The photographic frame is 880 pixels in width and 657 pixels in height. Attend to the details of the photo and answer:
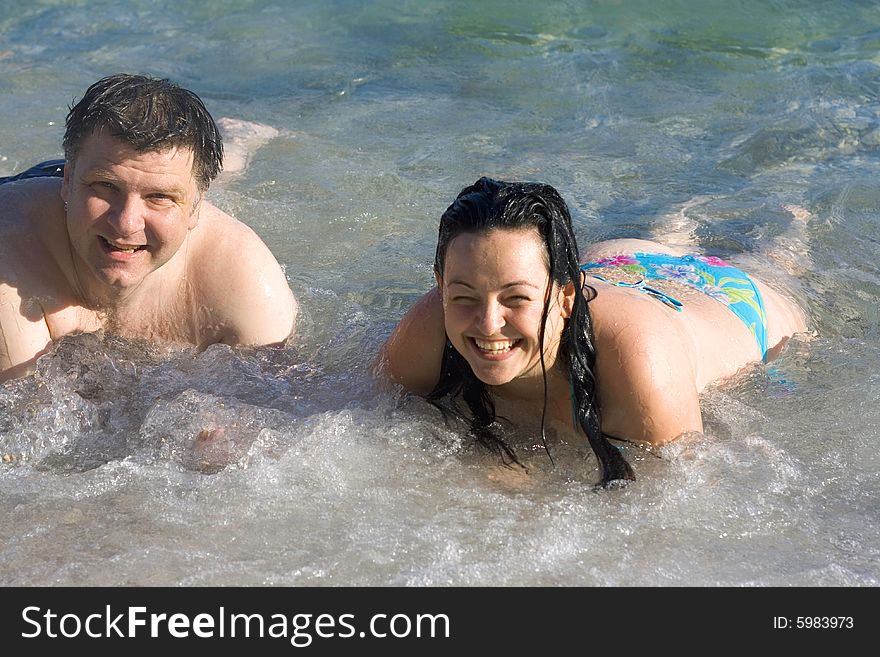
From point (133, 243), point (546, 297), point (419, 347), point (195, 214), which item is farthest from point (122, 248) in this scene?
point (546, 297)

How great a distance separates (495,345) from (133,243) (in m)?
1.38

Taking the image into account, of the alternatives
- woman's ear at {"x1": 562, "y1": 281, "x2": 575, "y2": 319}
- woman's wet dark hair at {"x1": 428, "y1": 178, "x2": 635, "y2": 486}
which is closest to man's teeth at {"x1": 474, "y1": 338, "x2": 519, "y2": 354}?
woman's wet dark hair at {"x1": 428, "y1": 178, "x2": 635, "y2": 486}

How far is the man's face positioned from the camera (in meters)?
3.96

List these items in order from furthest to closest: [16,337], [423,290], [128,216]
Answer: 1. [423,290]
2. [16,337]
3. [128,216]

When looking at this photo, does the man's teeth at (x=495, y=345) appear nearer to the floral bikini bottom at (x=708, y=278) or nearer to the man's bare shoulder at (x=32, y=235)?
the floral bikini bottom at (x=708, y=278)

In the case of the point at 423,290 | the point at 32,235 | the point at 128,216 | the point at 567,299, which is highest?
the point at 128,216

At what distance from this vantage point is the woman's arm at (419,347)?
4.10 m

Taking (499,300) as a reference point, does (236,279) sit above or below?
below

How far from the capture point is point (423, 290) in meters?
5.62

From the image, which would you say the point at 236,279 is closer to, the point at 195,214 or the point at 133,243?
the point at 195,214

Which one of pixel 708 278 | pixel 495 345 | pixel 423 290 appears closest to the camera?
pixel 495 345

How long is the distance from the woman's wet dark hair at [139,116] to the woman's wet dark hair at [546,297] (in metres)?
1.04

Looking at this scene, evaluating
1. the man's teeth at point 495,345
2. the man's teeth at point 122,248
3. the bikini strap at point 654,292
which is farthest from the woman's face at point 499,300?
the man's teeth at point 122,248
